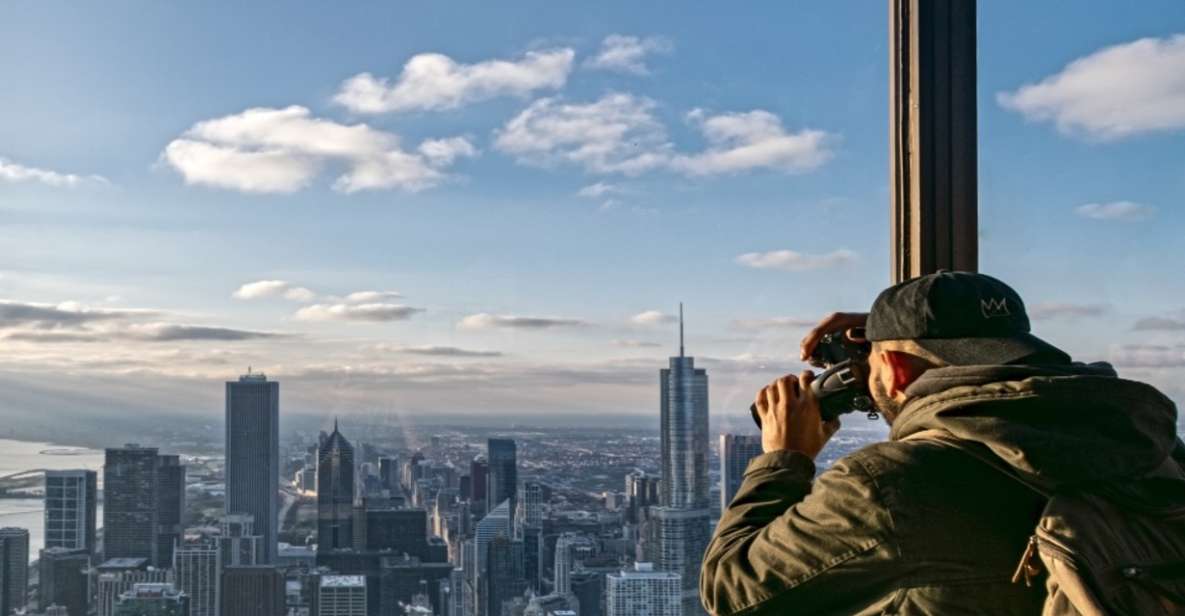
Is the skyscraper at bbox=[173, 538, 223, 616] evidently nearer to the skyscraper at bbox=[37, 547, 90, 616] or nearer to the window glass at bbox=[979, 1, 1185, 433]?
the skyscraper at bbox=[37, 547, 90, 616]

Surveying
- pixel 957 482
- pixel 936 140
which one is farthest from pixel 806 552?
pixel 936 140

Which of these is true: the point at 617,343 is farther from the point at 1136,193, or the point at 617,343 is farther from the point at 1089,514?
the point at 1089,514

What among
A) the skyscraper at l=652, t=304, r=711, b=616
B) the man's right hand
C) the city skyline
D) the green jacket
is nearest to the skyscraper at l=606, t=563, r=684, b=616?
the skyscraper at l=652, t=304, r=711, b=616

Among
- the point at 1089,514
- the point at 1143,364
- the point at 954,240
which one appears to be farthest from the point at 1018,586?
the point at 1143,364

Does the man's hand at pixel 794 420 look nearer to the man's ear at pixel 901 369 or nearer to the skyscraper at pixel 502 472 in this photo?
the man's ear at pixel 901 369

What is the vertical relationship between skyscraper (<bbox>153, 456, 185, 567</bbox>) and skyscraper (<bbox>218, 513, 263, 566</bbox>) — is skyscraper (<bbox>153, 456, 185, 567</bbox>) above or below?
above

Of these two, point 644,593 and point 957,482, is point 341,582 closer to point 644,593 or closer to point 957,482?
point 644,593
